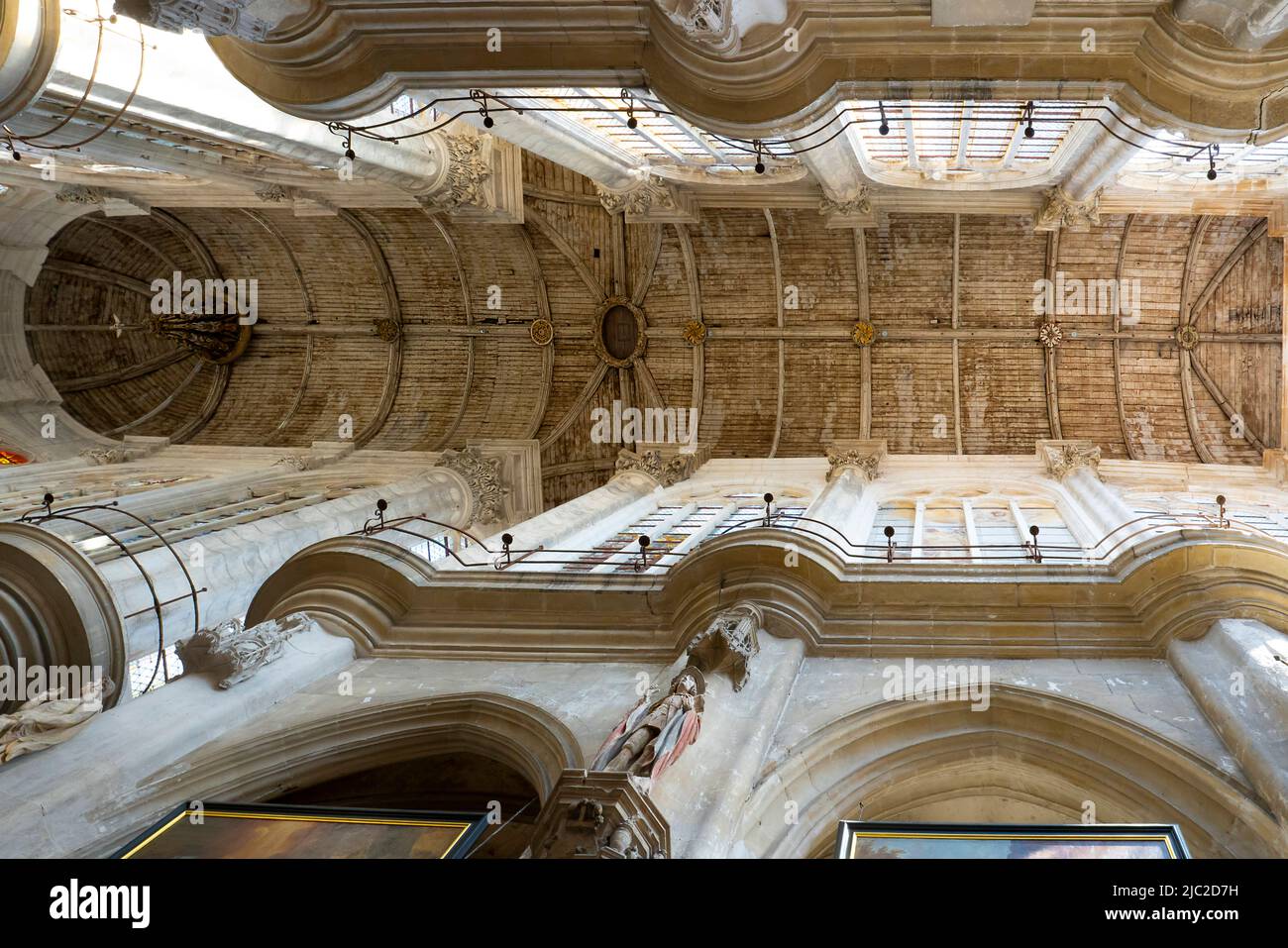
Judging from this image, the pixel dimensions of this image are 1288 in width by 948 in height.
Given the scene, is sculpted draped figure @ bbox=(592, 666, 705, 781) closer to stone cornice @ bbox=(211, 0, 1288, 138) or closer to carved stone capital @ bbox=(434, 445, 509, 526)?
stone cornice @ bbox=(211, 0, 1288, 138)

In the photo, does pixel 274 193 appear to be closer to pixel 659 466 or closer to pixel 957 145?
pixel 659 466

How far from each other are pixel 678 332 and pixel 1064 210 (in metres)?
11.2

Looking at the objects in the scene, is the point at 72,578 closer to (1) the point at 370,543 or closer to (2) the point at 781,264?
(1) the point at 370,543

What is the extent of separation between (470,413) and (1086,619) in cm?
2070

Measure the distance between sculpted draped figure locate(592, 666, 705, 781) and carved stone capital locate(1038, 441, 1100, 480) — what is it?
643 inches

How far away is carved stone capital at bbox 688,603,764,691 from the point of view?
31.9 ft

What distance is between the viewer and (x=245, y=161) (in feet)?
53.7

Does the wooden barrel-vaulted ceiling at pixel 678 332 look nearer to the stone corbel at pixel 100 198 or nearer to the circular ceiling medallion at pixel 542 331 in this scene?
the circular ceiling medallion at pixel 542 331

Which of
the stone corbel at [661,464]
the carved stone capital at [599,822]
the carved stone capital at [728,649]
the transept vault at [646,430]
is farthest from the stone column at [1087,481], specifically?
the carved stone capital at [599,822]

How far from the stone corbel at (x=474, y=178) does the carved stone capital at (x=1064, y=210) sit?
1297 cm

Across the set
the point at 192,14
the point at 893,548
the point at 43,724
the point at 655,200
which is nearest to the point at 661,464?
the point at 655,200

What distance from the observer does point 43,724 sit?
8578 mm

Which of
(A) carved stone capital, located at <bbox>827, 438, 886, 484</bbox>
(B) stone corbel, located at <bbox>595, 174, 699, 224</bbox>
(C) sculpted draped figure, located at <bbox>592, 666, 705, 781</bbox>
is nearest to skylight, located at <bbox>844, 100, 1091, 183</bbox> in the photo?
(B) stone corbel, located at <bbox>595, 174, 699, 224</bbox>

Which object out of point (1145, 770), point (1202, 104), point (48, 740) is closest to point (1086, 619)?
point (1145, 770)
